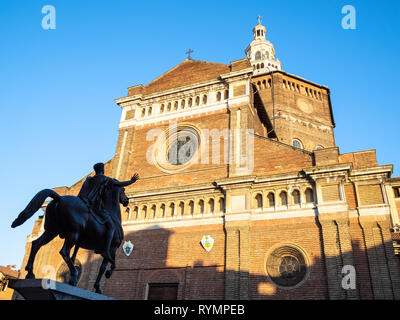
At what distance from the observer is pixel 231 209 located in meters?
16.7

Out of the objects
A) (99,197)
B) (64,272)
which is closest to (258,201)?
(99,197)

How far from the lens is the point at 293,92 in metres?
34.8

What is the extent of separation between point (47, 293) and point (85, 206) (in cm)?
214

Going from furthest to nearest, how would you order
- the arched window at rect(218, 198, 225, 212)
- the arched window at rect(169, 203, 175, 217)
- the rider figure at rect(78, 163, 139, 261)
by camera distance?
the arched window at rect(169, 203, 175, 217) < the arched window at rect(218, 198, 225, 212) < the rider figure at rect(78, 163, 139, 261)

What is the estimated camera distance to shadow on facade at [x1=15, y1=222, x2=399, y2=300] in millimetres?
13477

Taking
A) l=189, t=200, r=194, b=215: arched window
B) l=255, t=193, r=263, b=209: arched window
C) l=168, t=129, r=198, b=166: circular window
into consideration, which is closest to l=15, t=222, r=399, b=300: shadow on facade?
l=189, t=200, r=194, b=215: arched window

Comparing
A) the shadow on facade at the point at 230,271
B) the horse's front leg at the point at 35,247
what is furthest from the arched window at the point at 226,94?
the horse's front leg at the point at 35,247

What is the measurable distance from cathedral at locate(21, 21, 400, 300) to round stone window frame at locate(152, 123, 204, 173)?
7 cm

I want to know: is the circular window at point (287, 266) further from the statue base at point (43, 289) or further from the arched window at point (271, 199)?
the statue base at point (43, 289)

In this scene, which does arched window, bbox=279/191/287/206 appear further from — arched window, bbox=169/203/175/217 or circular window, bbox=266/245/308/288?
arched window, bbox=169/203/175/217

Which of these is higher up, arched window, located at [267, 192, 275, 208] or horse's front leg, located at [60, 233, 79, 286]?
arched window, located at [267, 192, 275, 208]

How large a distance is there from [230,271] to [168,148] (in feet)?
28.7
